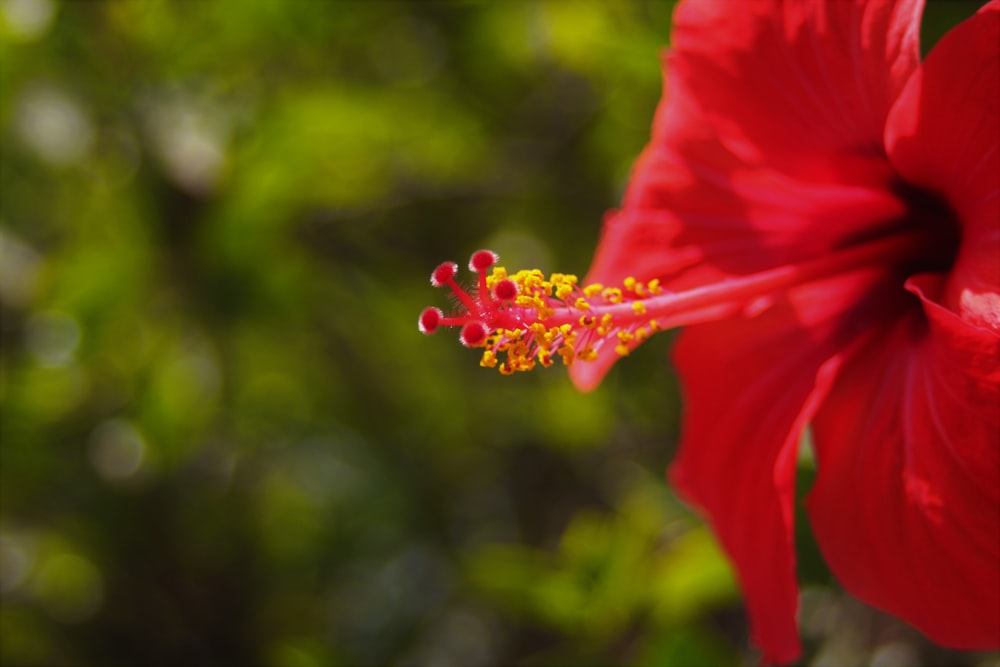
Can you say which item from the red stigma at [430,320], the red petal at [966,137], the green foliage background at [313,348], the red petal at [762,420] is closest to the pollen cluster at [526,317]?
the red stigma at [430,320]

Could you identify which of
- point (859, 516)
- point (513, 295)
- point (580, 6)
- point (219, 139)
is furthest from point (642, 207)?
point (219, 139)

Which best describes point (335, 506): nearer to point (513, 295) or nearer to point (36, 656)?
point (36, 656)

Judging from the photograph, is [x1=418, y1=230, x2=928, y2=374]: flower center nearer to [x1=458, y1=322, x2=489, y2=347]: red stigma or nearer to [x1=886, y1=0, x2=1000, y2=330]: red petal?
[x1=458, y1=322, x2=489, y2=347]: red stigma

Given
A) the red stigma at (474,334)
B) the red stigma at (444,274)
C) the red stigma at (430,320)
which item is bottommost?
the red stigma at (474,334)

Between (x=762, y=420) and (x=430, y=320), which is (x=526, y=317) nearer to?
(x=430, y=320)

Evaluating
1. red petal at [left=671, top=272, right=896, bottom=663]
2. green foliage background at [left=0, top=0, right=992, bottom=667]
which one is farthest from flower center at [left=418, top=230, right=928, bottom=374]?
green foliage background at [left=0, top=0, right=992, bottom=667]

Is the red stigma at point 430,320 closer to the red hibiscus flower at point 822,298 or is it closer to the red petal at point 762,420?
the red hibiscus flower at point 822,298
